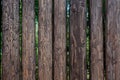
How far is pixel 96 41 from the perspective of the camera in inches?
143

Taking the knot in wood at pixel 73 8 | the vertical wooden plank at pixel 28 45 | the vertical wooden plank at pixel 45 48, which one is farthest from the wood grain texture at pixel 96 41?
the vertical wooden plank at pixel 28 45

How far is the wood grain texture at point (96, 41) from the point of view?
3623 mm

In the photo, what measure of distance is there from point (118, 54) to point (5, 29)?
4.47 ft

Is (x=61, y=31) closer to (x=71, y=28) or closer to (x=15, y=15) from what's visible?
(x=71, y=28)

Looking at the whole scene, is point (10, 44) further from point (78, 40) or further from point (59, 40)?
point (78, 40)

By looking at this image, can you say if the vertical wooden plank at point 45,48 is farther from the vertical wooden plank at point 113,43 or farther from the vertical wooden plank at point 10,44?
the vertical wooden plank at point 113,43

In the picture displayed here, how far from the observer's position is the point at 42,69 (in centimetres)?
359

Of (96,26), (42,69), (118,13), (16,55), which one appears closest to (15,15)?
(16,55)

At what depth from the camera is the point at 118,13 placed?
3.66m

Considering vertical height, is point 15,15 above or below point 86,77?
above

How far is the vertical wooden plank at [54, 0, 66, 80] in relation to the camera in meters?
3.60

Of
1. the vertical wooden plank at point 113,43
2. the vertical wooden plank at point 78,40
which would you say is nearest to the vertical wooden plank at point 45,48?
the vertical wooden plank at point 78,40

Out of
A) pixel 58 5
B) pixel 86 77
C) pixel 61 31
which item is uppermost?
pixel 58 5

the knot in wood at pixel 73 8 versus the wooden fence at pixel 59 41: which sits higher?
the knot in wood at pixel 73 8
